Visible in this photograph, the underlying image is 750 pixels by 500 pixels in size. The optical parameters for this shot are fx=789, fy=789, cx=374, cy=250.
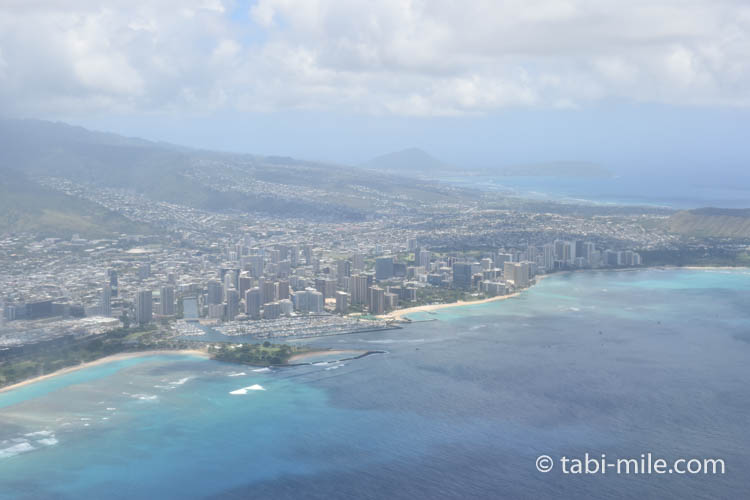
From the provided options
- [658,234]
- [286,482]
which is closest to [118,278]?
[286,482]

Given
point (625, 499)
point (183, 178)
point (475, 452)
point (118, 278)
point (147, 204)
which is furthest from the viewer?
point (183, 178)

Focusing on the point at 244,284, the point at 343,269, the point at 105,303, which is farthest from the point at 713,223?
the point at 105,303

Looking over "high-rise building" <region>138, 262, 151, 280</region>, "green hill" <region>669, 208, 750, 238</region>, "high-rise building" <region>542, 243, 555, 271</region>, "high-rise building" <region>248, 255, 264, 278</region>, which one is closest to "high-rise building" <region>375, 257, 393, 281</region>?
"high-rise building" <region>248, 255, 264, 278</region>

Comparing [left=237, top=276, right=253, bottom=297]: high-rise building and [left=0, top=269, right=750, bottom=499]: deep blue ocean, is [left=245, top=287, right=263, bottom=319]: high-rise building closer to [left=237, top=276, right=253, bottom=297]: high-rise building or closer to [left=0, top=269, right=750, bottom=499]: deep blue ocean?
[left=237, top=276, right=253, bottom=297]: high-rise building

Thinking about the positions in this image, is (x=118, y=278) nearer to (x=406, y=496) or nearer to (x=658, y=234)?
(x=406, y=496)

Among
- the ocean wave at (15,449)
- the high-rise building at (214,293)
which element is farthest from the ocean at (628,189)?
the ocean wave at (15,449)

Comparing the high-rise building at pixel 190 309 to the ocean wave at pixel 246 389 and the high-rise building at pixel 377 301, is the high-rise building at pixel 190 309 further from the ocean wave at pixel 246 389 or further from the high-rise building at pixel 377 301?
the ocean wave at pixel 246 389

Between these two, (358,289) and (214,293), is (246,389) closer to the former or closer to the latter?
(214,293)
